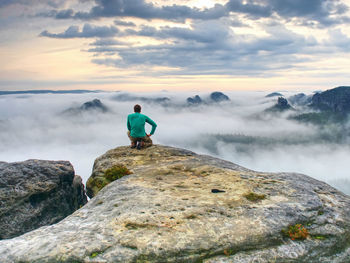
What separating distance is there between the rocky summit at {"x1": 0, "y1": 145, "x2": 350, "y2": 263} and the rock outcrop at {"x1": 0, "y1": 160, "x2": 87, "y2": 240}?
30.7 feet

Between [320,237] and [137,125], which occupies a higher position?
[137,125]

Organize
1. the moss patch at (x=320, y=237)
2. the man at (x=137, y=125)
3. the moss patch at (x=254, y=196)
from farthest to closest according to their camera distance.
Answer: the man at (x=137, y=125) → the moss patch at (x=254, y=196) → the moss patch at (x=320, y=237)

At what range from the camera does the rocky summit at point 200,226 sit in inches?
377

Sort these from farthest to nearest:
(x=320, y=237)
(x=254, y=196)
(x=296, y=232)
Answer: (x=254, y=196) < (x=320, y=237) < (x=296, y=232)

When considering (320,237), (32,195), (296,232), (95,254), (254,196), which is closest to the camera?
(95,254)

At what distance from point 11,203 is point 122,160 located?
8134 mm

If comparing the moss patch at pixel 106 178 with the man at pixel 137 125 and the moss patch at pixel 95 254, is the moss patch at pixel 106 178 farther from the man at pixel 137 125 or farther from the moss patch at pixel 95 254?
the moss patch at pixel 95 254

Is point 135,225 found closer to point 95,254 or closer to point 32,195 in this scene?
point 95,254

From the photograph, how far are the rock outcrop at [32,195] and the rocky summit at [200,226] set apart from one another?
9353 mm

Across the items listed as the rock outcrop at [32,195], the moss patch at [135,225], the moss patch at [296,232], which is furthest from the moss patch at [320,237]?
the rock outcrop at [32,195]

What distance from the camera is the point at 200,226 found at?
10.9 meters

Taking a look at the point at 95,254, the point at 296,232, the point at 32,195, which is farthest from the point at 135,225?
the point at 32,195

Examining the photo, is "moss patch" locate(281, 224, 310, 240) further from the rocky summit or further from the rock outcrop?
the rock outcrop

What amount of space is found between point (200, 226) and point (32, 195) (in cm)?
1565
